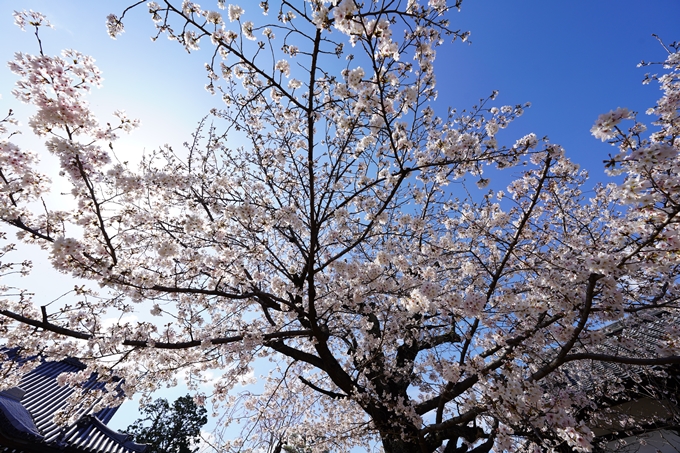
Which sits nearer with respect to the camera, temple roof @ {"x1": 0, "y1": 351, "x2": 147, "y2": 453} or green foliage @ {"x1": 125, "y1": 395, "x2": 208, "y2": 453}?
temple roof @ {"x1": 0, "y1": 351, "x2": 147, "y2": 453}

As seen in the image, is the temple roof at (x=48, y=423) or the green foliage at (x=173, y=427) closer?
the temple roof at (x=48, y=423)

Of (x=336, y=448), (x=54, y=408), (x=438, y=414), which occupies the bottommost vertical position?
(x=54, y=408)

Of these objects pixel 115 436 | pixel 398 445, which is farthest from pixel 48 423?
pixel 398 445

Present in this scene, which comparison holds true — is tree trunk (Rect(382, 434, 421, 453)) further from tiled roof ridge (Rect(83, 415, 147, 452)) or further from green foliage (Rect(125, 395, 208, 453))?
green foliage (Rect(125, 395, 208, 453))

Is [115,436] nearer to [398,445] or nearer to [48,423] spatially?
[48,423]

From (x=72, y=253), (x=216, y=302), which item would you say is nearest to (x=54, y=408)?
(x=216, y=302)

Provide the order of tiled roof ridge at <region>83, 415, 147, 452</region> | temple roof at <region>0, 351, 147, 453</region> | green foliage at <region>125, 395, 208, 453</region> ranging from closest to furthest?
1. temple roof at <region>0, 351, 147, 453</region>
2. tiled roof ridge at <region>83, 415, 147, 452</region>
3. green foliage at <region>125, 395, 208, 453</region>

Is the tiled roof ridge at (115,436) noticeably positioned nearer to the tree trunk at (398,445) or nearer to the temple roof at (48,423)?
the temple roof at (48,423)

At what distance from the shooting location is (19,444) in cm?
531

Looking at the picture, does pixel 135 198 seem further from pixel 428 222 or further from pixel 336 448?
pixel 336 448

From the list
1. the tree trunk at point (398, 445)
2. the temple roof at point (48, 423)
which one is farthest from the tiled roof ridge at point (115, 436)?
the tree trunk at point (398, 445)

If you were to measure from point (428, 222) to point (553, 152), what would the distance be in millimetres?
4120

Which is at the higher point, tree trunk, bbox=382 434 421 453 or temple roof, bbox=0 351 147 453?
tree trunk, bbox=382 434 421 453

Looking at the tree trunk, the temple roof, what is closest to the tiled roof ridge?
the temple roof
